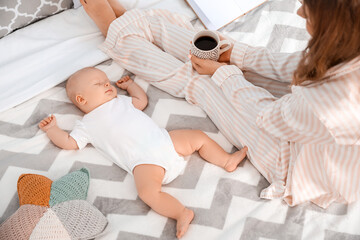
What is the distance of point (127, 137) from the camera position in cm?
126

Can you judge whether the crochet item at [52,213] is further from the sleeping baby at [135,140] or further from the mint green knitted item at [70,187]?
the sleeping baby at [135,140]

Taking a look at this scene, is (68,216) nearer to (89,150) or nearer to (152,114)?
(89,150)

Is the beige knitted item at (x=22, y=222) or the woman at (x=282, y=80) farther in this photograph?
the beige knitted item at (x=22, y=222)

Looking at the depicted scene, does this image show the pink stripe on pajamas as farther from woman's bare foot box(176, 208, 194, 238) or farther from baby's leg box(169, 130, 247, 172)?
woman's bare foot box(176, 208, 194, 238)

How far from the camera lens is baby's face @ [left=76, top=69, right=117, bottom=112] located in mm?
1352

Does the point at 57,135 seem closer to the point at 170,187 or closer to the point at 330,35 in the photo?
the point at 170,187

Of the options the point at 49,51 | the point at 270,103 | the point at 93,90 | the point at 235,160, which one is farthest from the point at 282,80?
the point at 49,51

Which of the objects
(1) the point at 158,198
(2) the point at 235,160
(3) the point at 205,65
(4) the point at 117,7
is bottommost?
(2) the point at 235,160

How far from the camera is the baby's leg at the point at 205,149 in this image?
124 centimetres

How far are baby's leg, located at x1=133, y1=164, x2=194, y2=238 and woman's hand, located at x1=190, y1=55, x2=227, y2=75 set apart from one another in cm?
37

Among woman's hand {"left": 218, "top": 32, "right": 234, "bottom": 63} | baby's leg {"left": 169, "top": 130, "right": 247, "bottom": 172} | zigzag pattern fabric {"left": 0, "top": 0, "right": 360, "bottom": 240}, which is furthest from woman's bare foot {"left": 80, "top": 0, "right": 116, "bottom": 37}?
baby's leg {"left": 169, "top": 130, "right": 247, "bottom": 172}

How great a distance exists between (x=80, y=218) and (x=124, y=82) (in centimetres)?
58

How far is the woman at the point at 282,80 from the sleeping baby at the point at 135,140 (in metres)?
0.12

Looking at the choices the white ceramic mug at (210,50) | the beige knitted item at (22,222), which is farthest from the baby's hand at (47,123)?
the white ceramic mug at (210,50)
